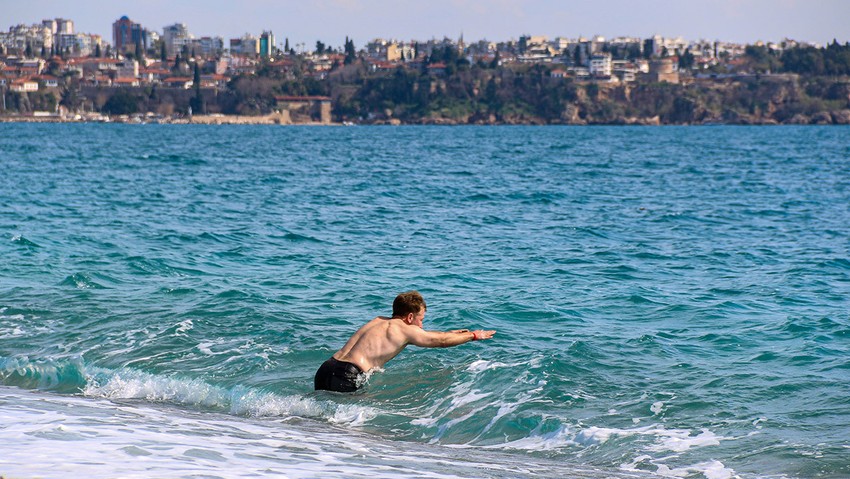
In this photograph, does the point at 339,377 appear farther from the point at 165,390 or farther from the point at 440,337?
the point at 165,390

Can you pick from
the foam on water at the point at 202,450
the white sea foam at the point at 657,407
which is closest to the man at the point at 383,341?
the foam on water at the point at 202,450

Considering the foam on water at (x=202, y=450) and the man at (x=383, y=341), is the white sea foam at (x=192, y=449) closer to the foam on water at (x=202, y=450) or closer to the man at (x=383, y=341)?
the foam on water at (x=202, y=450)

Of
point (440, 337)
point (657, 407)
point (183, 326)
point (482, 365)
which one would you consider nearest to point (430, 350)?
point (482, 365)

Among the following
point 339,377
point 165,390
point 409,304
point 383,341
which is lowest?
point 165,390

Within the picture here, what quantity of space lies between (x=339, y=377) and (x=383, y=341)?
537mm

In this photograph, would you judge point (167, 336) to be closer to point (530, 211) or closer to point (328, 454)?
point (328, 454)

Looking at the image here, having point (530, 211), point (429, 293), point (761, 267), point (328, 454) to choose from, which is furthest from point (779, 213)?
point (328, 454)

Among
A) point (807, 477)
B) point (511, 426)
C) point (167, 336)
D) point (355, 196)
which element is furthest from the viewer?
point (355, 196)

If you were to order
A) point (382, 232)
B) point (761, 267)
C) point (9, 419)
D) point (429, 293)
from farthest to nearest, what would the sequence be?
point (382, 232)
point (761, 267)
point (429, 293)
point (9, 419)

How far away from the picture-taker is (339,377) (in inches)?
358

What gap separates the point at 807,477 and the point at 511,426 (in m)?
2.39

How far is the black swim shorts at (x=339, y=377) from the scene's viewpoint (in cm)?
908

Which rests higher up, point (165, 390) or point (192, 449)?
point (192, 449)

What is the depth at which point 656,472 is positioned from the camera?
285 inches
